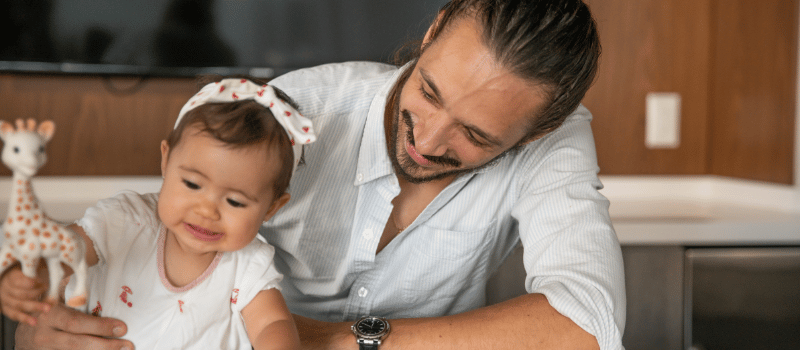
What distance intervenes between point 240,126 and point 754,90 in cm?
192

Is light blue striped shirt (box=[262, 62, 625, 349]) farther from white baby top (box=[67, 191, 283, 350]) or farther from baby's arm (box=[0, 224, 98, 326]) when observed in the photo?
baby's arm (box=[0, 224, 98, 326])

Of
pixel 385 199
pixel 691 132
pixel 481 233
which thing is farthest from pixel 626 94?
pixel 385 199

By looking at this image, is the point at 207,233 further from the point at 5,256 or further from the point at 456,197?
the point at 456,197

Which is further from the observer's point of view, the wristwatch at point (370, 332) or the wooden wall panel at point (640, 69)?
the wooden wall panel at point (640, 69)

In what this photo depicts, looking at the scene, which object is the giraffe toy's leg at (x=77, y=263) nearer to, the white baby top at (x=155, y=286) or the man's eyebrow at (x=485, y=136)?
the white baby top at (x=155, y=286)

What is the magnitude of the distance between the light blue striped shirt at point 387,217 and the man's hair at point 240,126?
262mm

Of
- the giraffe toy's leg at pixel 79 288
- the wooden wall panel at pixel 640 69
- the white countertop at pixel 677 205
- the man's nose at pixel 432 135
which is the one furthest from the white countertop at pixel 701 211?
the giraffe toy's leg at pixel 79 288

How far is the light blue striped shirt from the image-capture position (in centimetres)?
105

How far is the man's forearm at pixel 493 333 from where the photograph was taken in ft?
3.10

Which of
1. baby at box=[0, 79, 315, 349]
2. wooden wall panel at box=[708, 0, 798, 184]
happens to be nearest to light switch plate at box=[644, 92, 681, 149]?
wooden wall panel at box=[708, 0, 798, 184]

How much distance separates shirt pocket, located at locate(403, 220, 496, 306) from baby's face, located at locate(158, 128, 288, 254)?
0.43 m

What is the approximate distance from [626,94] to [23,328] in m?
1.99

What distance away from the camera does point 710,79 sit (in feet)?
7.26

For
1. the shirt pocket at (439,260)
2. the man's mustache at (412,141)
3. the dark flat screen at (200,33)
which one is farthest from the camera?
the dark flat screen at (200,33)
